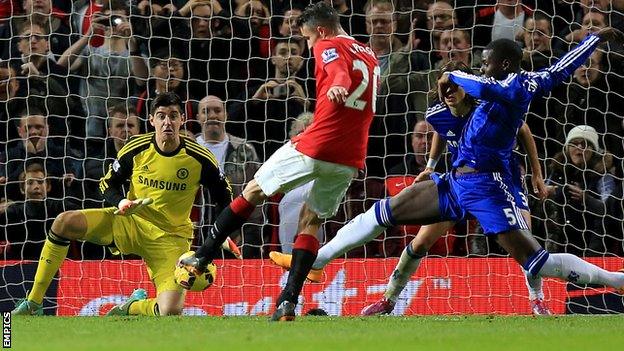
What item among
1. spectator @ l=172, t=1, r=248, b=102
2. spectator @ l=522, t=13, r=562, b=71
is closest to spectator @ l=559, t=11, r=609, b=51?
spectator @ l=522, t=13, r=562, b=71

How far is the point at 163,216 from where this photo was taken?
32.3 ft

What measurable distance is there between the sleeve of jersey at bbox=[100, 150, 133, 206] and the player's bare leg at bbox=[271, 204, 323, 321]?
A: 1.82m

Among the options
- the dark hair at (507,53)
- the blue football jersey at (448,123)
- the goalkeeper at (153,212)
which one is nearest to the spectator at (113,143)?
the goalkeeper at (153,212)

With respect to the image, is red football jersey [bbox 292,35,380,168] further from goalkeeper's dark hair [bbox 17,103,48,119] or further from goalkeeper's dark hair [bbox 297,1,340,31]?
goalkeeper's dark hair [bbox 17,103,48,119]

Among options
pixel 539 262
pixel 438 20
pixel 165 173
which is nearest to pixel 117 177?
pixel 165 173

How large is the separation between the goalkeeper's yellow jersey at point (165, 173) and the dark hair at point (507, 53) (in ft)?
7.75

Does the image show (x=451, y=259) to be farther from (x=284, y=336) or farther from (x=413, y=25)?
(x=284, y=336)

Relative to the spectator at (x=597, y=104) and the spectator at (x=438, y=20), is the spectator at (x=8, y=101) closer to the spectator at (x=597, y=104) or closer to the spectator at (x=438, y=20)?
the spectator at (x=438, y=20)

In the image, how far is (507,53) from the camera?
8.38 meters

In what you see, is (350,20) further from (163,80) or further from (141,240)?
(141,240)

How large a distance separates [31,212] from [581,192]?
16.3 ft

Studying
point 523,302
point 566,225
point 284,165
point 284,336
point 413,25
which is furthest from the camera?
point 413,25

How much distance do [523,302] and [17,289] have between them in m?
4.27

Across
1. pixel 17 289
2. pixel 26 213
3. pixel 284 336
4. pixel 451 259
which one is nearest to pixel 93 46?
pixel 26 213
